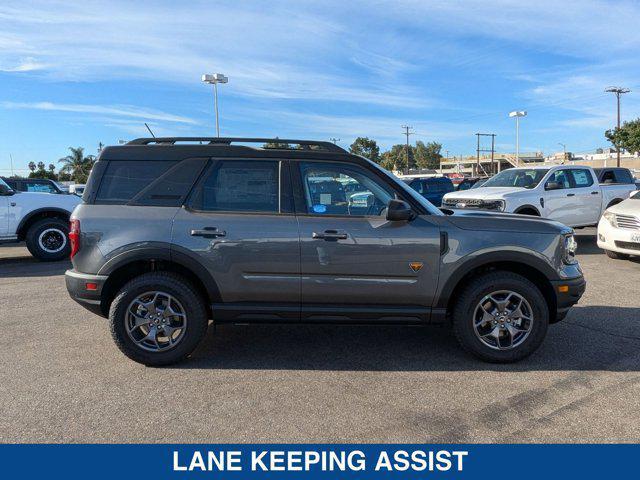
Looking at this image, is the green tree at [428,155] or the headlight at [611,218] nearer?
the headlight at [611,218]

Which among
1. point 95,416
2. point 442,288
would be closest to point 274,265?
point 442,288

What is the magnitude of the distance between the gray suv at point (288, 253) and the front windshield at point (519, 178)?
23.4ft

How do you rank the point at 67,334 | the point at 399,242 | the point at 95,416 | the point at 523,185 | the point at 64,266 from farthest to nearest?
the point at 523,185 → the point at 64,266 → the point at 67,334 → the point at 399,242 → the point at 95,416

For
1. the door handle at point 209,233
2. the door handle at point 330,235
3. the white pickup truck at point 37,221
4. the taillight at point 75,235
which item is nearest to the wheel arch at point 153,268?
the door handle at point 209,233

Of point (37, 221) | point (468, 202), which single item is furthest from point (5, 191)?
point (468, 202)

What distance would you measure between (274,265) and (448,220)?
1530 mm

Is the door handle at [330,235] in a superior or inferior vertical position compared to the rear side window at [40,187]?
inferior

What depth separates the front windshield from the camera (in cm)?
1094

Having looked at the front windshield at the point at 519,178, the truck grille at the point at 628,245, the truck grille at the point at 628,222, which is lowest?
the truck grille at the point at 628,245

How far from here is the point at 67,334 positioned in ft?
17.0

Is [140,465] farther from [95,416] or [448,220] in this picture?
[448,220]

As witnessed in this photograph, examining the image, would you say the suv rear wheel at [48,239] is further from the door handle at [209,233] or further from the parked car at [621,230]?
the parked car at [621,230]

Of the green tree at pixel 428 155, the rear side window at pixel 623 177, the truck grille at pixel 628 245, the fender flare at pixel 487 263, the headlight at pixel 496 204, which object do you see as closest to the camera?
the fender flare at pixel 487 263

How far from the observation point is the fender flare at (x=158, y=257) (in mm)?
4137
